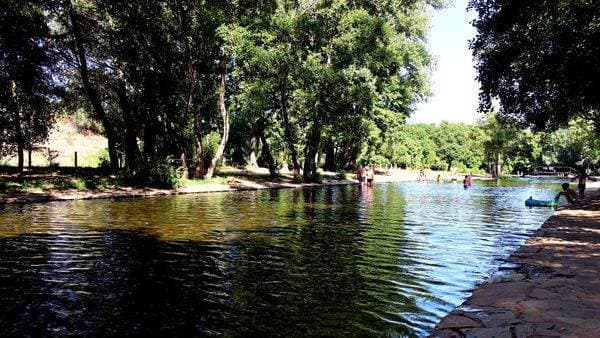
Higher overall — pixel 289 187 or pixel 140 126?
pixel 140 126

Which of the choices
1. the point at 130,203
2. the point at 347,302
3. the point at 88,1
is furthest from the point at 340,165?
the point at 347,302

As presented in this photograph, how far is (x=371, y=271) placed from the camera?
873 centimetres

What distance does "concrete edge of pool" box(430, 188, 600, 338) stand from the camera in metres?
5.00

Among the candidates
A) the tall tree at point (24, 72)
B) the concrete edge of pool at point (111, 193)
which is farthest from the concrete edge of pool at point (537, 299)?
the tall tree at point (24, 72)

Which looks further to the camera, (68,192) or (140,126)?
(140,126)

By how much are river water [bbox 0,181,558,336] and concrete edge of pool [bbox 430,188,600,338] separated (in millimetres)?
517

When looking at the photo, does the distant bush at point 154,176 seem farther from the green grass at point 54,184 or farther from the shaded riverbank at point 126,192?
the green grass at point 54,184

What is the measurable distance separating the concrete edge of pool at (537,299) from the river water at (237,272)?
1.70ft

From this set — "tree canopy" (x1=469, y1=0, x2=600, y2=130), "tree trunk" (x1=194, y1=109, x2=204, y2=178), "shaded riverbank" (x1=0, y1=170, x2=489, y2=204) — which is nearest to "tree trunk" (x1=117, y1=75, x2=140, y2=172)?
"tree trunk" (x1=194, y1=109, x2=204, y2=178)

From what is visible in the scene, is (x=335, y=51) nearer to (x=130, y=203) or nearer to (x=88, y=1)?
(x=88, y=1)

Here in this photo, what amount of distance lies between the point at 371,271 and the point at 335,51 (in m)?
34.2

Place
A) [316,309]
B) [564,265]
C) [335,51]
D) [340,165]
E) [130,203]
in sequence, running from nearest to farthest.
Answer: [316,309], [564,265], [130,203], [335,51], [340,165]

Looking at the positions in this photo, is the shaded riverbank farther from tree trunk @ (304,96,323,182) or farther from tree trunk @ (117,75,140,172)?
tree trunk @ (304,96,323,182)

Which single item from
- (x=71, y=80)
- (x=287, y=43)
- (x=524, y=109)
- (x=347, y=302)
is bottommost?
(x=347, y=302)
